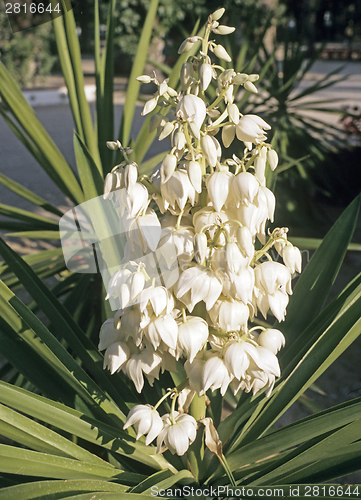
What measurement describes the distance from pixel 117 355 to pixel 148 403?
30 cm

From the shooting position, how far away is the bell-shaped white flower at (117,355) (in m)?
0.68

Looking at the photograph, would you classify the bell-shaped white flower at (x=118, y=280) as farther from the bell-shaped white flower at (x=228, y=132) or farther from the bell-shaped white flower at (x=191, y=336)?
the bell-shaped white flower at (x=228, y=132)

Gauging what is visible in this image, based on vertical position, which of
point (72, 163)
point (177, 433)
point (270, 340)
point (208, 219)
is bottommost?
point (72, 163)

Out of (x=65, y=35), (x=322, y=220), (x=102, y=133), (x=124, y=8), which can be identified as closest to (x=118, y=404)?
(x=102, y=133)

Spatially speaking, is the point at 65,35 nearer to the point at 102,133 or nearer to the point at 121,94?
the point at 102,133

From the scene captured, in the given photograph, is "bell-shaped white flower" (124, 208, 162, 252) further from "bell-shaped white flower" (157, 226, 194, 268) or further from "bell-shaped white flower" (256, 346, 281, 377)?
"bell-shaped white flower" (256, 346, 281, 377)

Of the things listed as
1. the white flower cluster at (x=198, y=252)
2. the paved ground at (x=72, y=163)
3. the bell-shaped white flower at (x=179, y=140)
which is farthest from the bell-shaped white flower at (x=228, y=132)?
the paved ground at (x=72, y=163)

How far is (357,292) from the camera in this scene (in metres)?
0.88

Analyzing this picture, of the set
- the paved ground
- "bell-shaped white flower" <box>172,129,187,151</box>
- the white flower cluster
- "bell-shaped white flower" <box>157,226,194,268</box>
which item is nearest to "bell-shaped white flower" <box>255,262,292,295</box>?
the white flower cluster

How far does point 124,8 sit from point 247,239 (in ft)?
28.0

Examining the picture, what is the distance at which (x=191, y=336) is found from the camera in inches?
24.6

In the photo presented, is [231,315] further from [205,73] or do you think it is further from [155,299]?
[205,73]

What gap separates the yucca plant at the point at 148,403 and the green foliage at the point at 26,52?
8.53m

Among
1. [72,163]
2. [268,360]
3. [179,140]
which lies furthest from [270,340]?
[72,163]
